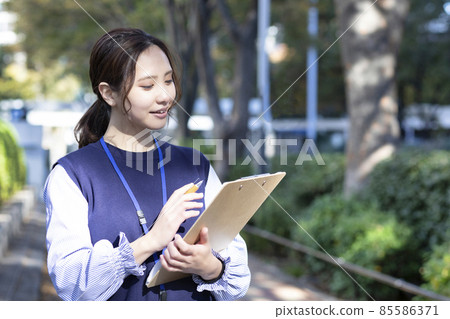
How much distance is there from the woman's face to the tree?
5.64m

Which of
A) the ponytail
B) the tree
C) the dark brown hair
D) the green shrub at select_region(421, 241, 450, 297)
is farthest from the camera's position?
the tree

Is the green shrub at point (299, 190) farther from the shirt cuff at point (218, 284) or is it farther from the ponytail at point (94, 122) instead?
the shirt cuff at point (218, 284)

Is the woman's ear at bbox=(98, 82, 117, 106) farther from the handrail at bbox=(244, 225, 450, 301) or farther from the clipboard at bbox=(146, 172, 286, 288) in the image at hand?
the handrail at bbox=(244, 225, 450, 301)

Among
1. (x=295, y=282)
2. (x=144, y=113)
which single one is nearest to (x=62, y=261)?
(x=144, y=113)

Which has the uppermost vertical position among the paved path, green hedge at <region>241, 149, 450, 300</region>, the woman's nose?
the woman's nose

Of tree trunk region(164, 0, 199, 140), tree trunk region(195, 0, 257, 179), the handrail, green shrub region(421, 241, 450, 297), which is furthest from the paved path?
tree trunk region(164, 0, 199, 140)

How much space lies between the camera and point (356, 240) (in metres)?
6.46

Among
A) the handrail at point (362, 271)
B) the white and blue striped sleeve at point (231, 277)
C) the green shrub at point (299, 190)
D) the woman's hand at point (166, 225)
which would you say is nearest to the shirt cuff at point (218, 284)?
the white and blue striped sleeve at point (231, 277)

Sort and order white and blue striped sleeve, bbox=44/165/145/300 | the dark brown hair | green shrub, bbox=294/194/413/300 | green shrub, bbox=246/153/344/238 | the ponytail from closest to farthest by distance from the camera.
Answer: white and blue striped sleeve, bbox=44/165/145/300, the dark brown hair, the ponytail, green shrub, bbox=294/194/413/300, green shrub, bbox=246/153/344/238

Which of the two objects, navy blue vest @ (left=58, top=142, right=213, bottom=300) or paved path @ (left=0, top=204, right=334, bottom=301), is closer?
navy blue vest @ (left=58, top=142, right=213, bottom=300)

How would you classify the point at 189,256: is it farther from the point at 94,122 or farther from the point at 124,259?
the point at 94,122

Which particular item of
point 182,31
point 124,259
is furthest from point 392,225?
point 182,31

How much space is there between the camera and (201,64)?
1152cm

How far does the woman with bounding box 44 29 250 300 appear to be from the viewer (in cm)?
159
